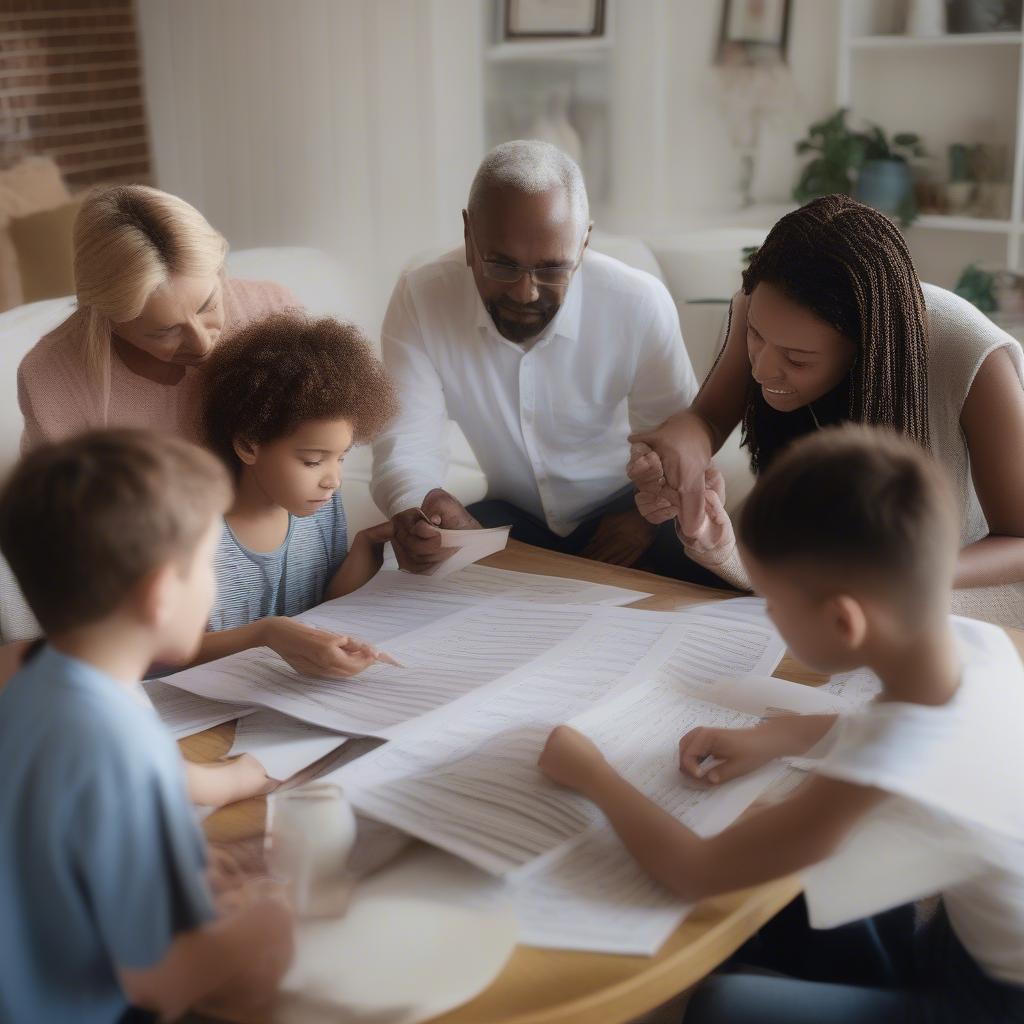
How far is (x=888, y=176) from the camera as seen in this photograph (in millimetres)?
3664

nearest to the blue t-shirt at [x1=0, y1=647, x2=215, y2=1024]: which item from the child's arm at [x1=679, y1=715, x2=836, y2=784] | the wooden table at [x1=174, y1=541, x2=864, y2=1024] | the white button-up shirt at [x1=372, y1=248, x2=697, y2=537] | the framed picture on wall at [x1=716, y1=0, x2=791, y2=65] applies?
the wooden table at [x1=174, y1=541, x2=864, y2=1024]

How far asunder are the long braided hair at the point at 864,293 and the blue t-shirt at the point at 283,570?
66 cm

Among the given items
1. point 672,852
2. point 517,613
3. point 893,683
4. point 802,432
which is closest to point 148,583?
point 672,852

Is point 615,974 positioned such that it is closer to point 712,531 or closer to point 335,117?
point 712,531

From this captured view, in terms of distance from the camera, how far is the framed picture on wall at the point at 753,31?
3.84m

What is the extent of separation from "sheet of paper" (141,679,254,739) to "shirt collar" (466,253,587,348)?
3.23ft

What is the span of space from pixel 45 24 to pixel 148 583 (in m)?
3.72

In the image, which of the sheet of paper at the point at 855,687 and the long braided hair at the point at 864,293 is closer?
the sheet of paper at the point at 855,687

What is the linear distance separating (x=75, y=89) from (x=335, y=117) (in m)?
1.01

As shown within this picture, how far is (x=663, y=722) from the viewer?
3.62ft

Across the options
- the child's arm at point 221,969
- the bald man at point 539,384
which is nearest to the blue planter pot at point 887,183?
the bald man at point 539,384

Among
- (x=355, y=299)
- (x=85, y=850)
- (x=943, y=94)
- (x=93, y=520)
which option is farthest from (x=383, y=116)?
(x=85, y=850)

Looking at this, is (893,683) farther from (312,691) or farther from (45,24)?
(45,24)

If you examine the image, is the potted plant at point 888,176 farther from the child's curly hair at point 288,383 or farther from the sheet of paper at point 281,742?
the sheet of paper at point 281,742
